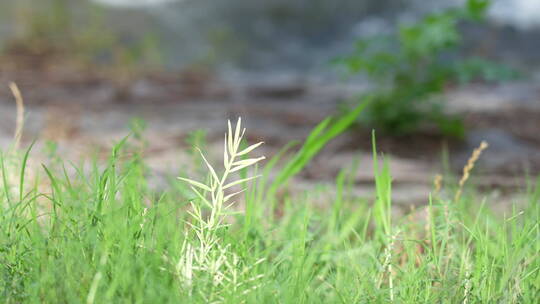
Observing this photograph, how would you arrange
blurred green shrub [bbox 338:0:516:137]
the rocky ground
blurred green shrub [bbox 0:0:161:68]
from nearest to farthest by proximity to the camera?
blurred green shrub [bbox 338:0:516:137]
the rocky ground
blurred green shrub [bbox 0:0:161:68]

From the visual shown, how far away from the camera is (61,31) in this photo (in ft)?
27.5

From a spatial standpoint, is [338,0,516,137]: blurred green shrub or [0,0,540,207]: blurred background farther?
[0,0,540,207]: blurred background

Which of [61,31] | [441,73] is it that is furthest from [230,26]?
[441,73]

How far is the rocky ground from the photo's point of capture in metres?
3.49

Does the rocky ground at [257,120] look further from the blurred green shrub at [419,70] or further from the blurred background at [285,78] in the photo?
the blurred green shrub at [419,70]

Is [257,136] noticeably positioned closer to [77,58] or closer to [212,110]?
[212,110]

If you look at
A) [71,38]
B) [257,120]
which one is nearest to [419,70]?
[257,120]

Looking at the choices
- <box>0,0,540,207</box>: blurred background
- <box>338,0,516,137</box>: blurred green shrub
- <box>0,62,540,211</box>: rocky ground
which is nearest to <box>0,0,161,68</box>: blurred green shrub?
<box>0,0,540,207</box>: blurred background

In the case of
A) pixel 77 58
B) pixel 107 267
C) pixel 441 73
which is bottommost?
pixel 107 267

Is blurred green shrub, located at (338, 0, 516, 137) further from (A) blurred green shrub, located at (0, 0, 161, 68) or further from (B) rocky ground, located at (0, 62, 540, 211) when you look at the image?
(A) blurred green shrub, located at (0, 0, 161, 68)

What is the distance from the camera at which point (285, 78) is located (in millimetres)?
8398

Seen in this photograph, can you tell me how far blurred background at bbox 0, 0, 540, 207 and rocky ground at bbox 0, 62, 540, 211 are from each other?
0.02 metres

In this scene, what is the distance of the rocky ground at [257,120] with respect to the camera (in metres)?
3.49

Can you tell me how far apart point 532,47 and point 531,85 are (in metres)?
2.66
